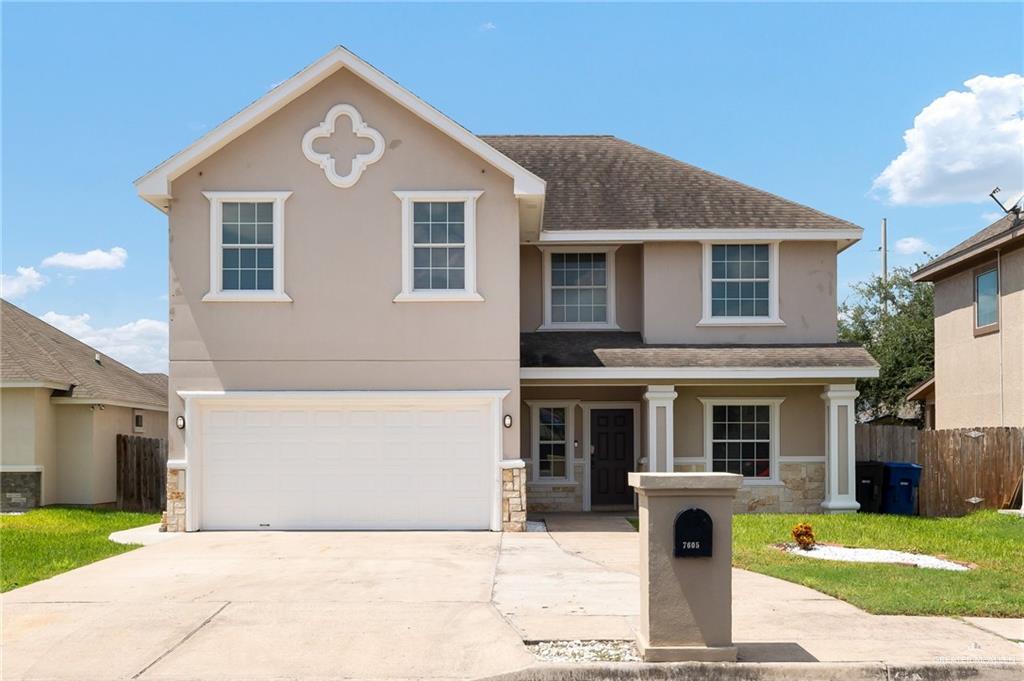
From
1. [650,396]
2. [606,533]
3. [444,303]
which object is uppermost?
[444,303]

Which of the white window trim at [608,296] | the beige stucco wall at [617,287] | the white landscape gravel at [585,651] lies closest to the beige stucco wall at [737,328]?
the beige stucco wall at [617,287]

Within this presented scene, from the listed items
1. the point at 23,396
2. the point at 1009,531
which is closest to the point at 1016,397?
the point at 1009,531

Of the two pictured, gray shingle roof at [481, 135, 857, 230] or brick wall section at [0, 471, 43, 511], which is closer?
gray shingle roof at [481, 135, 857, 230]

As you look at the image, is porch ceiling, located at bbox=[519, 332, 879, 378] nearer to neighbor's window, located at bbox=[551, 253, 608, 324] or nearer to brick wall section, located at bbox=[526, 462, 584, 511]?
neighbor's window, located at bbox=[551, 253, 608, 324]

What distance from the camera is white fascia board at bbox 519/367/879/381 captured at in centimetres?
1778

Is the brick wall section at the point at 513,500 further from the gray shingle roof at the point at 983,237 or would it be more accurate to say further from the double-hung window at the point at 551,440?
the gray shingle roof at the point at 983,237

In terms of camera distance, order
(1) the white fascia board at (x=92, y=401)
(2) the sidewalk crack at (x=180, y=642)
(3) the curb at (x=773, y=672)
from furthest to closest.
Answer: (1) the white fascia board at (x=92, y=401) → (2) the sidewalk crack at (x=180, y=642) → (3) the curb at (x=773, y=672)

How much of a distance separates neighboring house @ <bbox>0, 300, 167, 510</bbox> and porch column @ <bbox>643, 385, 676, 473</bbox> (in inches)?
467

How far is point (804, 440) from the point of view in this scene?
63.9 ft

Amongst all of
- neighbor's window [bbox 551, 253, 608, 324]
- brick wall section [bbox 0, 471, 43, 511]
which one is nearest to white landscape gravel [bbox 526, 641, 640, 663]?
neighbor's window [bbox 551, 253, 608, 324]

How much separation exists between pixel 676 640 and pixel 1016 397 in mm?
17081

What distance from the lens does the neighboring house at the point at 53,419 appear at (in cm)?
2023

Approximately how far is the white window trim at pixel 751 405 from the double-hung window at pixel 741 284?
1530 millimetres

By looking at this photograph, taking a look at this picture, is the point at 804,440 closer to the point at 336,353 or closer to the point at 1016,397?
the point at 1016,397
